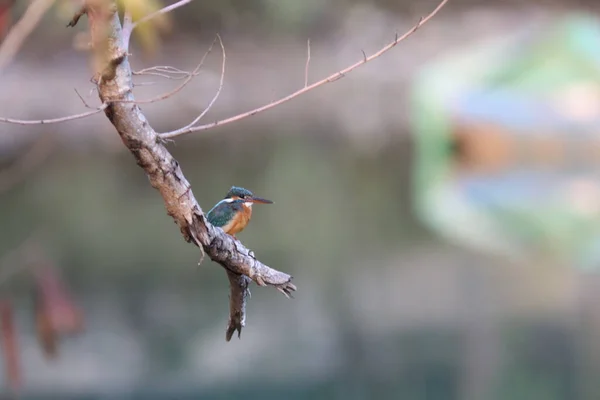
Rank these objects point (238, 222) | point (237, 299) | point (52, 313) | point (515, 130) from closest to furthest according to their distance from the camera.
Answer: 1. point (237, 299)
2. point (238, 222)
3. point (52, 313)
4. point (515, 130)

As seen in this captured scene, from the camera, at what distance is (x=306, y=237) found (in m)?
5.09

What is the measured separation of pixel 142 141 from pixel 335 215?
5.04 metres

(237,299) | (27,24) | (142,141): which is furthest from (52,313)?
(27,24)

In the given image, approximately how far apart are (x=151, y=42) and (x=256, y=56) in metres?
8.17

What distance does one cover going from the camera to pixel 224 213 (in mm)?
995

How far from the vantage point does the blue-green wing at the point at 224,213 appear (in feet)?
3.23

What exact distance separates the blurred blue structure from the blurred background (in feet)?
0.08

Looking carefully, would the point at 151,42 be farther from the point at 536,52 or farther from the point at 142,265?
the point at 536,52

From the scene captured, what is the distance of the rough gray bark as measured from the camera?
60 centimetres

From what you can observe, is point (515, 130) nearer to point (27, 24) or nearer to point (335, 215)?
point (335, 215)

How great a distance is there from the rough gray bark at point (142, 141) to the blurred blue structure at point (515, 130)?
15.9ft

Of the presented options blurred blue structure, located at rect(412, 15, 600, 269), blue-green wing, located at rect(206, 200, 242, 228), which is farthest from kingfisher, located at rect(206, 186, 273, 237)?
blurred blue structure, located at rect(412, 15, 600, 269)

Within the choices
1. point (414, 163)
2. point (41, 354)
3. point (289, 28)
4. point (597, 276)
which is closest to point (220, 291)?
point (41, 354)

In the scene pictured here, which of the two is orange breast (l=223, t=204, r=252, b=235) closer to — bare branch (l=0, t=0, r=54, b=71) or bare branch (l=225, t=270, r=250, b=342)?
bare branch (l=225, t=270, r=250, b=342)
